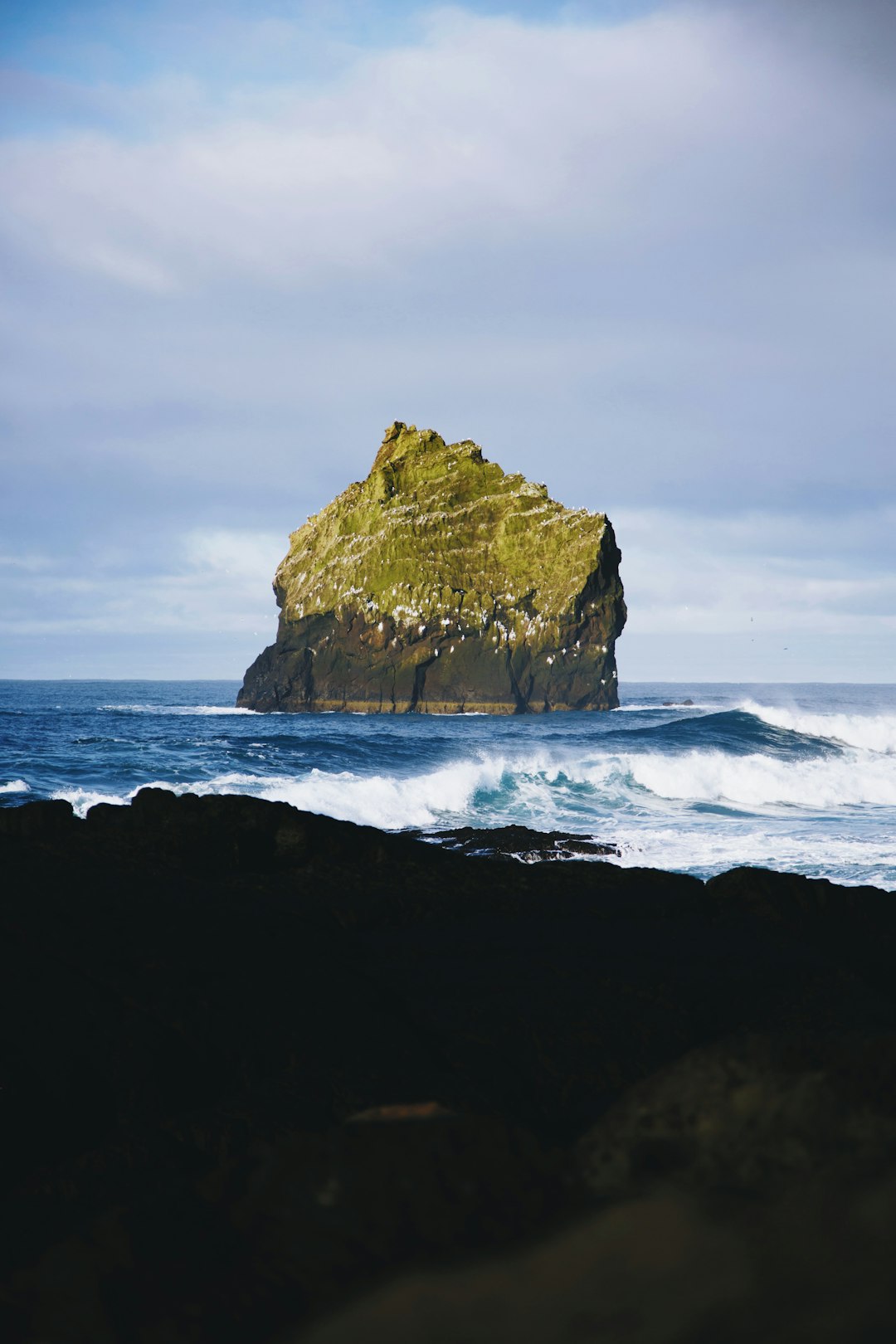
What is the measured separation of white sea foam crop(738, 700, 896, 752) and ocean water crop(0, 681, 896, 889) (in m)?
0.13

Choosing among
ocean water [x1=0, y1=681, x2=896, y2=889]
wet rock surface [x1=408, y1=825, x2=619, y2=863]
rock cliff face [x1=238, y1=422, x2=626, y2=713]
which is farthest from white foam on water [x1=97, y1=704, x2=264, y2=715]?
wet rock surface [x1=408, y1=825, x2=619, y2=863]

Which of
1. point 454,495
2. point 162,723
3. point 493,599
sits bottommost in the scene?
point 162,723

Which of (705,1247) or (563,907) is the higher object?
(705,1247)

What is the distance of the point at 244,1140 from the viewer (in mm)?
3850

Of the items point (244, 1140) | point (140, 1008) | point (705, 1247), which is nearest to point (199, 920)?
point (140, 1008)

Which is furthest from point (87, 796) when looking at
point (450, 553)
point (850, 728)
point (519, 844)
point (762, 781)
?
point (450, 553)

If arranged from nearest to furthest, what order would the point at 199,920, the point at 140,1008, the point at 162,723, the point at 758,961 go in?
the point at 140,1008
the point at 199,920
the point at 758,961
the point at 162,723

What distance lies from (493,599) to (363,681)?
12.0 meters

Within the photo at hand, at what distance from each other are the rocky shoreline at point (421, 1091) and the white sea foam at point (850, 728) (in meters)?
35.2

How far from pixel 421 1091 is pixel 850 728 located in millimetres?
41929

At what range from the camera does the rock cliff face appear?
2894 inches

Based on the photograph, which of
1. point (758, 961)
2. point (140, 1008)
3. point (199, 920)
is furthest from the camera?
point (758, 961)

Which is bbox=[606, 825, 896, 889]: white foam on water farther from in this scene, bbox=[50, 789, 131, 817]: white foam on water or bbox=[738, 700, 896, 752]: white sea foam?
bbox=[738, 700, 896, 752]: white sea foam

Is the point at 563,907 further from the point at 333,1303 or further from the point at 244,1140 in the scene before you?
the point at 333,1303
